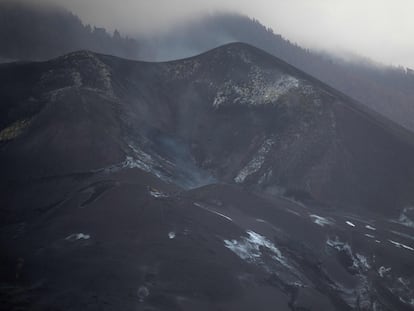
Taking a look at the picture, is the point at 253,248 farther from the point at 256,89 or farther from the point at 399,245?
the point at 256,89

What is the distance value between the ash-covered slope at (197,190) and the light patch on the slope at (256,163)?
0.35m

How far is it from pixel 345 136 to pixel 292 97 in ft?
45.5

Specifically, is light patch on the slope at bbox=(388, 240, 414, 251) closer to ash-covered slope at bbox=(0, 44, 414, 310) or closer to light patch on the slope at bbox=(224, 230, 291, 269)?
ash-covered slope at bbox=(0, 44, 414, 310)

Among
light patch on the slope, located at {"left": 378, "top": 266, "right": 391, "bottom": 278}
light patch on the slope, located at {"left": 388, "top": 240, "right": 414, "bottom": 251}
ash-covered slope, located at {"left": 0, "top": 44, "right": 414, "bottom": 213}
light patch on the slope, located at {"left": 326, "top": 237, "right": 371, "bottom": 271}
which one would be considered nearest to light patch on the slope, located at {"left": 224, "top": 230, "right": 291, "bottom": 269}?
light patch on the slope, located at {"left": 326, "top": 237, "right": 371, "bottom": 271}

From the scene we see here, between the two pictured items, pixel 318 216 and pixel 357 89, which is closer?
pixel 318 216

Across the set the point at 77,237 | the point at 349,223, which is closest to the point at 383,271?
the point at 349,223

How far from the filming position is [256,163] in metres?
82.6

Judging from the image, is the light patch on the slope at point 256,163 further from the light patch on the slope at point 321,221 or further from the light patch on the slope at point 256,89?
the light patch on the slope at point 321,221

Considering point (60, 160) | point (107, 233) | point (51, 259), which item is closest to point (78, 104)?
point (60, 160)

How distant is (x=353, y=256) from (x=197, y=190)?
73.3ft

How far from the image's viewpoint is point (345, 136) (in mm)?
87188

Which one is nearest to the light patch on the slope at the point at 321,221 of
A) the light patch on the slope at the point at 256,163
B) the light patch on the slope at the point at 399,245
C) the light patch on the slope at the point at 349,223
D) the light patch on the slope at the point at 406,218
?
the light patch on the slope at the point at 349,223

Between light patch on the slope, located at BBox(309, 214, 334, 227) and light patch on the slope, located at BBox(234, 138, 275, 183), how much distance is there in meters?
15.6

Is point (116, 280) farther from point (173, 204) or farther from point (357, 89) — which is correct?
point (357, 89)
